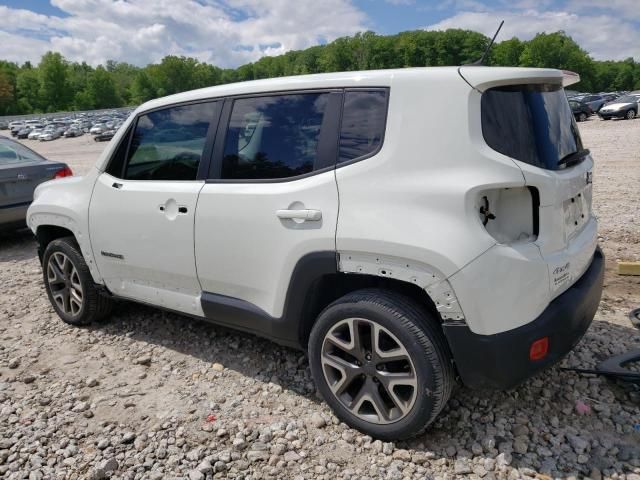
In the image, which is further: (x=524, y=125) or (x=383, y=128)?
(x=383, y=128)

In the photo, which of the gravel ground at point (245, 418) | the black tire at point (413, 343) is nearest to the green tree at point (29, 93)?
the gravel ground at point (245, 418)

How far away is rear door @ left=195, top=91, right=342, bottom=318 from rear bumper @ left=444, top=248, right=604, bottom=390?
2.60 feet

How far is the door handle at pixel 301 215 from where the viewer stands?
259cm

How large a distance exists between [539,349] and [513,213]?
63cm

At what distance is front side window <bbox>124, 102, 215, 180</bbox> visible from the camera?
326 centimetres

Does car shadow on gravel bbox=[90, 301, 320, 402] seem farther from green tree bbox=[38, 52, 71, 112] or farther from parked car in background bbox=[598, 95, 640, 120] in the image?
green tree bbox=[38, 52, 71, 112]

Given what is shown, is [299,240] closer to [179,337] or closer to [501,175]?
[501,175]

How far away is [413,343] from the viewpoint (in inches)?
93.4

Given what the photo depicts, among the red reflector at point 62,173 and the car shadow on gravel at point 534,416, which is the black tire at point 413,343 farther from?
the red reflector at point 62,173

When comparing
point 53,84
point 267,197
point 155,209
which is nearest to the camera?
point 267,197

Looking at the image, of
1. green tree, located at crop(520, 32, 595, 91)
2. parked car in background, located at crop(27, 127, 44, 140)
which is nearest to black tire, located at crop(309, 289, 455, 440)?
parked car in background, located at crop(27, 127, 44, 140)

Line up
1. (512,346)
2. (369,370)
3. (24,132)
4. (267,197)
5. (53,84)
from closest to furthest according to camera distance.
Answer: (512,346) → (369,370) → (267,197) → (24,132) → (53,84)

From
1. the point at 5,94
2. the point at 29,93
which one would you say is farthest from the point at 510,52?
the point at 5,94

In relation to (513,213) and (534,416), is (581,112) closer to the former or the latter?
(534,416)
